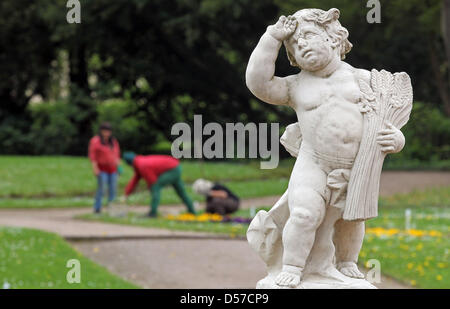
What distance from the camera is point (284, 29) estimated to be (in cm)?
585

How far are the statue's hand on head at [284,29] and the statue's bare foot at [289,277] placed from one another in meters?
1.49

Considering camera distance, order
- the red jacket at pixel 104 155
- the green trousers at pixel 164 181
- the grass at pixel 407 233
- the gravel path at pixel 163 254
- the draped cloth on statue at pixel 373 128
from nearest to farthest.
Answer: the draped cloth on statue at pixel 373 128, the gravel path at pixel 163 254, the grass at pixel 407 233, the green trousers at pixel 164 181, the red jacket at pixel 104 155

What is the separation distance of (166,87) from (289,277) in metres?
27.3

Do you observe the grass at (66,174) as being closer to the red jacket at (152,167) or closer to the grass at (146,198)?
the grass at (146,198)

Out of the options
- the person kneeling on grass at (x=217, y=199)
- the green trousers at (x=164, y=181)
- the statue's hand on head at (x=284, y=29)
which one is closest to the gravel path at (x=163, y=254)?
the green trousers at (x=164, y=181)

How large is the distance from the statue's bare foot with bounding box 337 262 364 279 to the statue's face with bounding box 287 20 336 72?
1339 mm

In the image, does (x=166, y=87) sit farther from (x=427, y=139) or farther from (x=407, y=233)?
(x=407, y=233)

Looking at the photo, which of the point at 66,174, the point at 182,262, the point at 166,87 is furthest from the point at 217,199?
the point at 166,87

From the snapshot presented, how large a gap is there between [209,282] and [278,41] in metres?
5.41

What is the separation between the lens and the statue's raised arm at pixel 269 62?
5.85m

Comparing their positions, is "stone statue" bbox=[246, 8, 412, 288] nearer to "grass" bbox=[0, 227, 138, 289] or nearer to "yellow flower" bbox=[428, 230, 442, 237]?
"grass" bbox=[0, 227, 138, 289]

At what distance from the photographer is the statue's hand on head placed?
230 inches

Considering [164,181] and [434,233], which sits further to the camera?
[164,181]

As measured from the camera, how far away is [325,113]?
5805mm
